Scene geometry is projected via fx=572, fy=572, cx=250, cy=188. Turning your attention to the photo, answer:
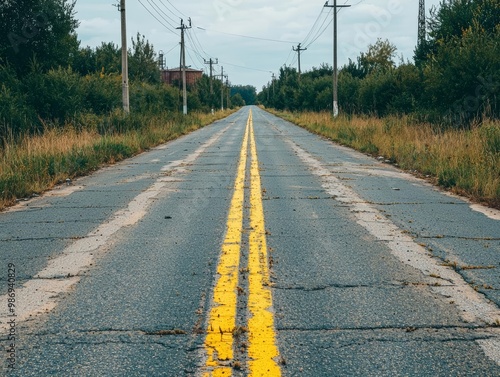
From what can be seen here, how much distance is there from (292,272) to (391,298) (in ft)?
3.00

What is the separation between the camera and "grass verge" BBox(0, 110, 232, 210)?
9523 mm

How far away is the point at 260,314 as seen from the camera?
3.69 meters

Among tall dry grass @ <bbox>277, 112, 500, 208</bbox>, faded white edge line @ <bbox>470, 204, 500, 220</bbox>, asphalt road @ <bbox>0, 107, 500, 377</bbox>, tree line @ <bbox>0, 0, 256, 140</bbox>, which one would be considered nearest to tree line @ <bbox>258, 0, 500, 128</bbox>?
tall dry grass @ <bbox>277, 112, 500, 208</bbox>

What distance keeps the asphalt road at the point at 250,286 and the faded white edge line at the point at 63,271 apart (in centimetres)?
2

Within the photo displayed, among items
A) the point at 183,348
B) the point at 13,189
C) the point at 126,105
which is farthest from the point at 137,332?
the point at 126,105

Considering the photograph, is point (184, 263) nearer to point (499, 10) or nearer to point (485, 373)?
point (485, 373)

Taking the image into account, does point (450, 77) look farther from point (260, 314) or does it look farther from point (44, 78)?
point (260, 314)

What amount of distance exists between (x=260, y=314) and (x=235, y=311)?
170mm

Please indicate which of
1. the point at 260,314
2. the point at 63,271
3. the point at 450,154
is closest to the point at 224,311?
the point at 260,314

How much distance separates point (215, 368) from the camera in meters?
2.91

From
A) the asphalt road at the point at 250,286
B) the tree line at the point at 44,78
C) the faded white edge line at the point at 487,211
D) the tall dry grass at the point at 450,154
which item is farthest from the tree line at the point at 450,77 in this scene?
the tree line at the point at 44,78

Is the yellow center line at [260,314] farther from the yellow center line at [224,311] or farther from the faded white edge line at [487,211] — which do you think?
the faded white edge line at [487,211]

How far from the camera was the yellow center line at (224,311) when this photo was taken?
2977mm

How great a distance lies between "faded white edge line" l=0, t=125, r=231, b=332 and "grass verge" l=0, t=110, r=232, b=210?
2.34 m
